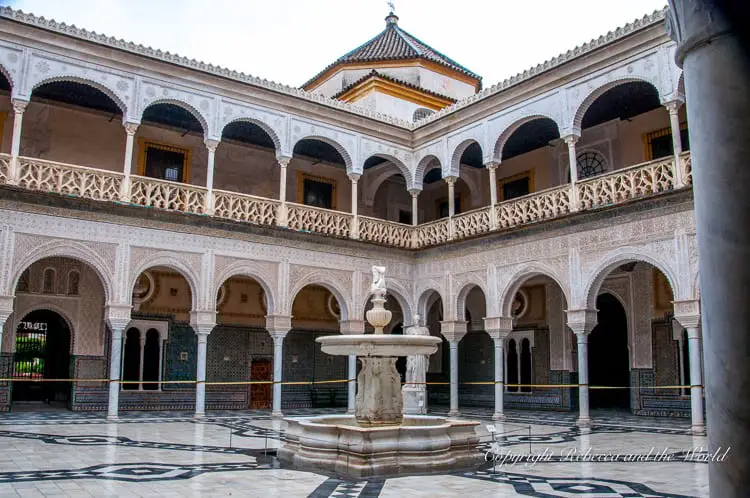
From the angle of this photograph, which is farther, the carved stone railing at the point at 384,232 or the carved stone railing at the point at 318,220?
the carved stone railing at the point at 384,232

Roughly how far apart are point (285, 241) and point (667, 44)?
8.17 meters

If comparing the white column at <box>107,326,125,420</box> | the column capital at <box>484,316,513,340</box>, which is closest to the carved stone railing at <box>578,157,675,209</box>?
the column capital at <box>484,316,513,340</box>

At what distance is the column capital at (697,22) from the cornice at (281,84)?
11087mm

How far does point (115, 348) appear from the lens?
1258 centimetres

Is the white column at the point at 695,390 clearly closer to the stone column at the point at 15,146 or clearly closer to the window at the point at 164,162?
the window at the point at 164,162

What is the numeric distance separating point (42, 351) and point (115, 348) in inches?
164

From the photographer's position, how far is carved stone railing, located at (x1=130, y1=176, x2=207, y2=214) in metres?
13.2

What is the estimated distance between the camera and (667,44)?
11.9 m

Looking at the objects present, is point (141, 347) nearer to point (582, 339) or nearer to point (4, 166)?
point (4, 166)

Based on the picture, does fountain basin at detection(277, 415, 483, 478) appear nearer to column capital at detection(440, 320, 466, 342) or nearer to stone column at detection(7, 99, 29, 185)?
stone column at detection(7, 99, 29, 185)

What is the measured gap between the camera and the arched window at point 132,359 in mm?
15413

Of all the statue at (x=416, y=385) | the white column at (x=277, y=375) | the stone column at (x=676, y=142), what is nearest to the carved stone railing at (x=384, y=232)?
the statue at (x=416, y=385)

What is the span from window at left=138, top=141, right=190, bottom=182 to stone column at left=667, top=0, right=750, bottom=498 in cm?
1480

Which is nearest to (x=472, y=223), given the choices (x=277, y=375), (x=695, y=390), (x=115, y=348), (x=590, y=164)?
(x=590, y=164)
